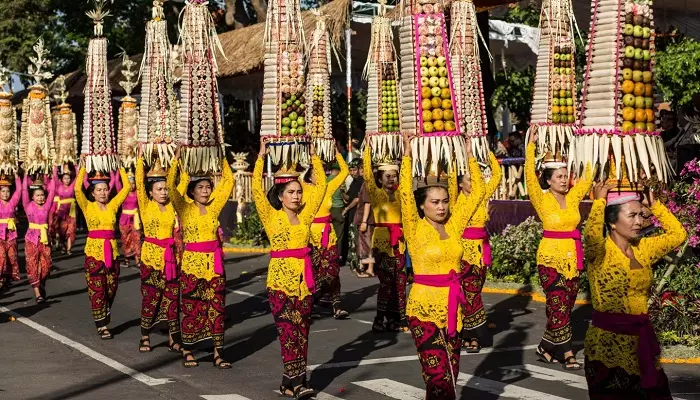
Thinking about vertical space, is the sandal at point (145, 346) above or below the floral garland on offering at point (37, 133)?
below

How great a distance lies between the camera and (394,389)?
9.58 m

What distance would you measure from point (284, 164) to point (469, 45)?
231 cm

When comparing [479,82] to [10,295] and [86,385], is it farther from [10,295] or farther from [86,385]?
[10,295]

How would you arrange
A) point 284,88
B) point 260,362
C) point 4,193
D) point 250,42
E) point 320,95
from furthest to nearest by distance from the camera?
point 250,42 → point 4,193 → point 320,95 → point 284,88 → point 260,362

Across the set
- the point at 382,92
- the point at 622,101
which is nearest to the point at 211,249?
the point at 382,92

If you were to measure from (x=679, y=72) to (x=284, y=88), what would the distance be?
363 inches

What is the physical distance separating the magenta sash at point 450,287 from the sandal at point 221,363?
139 inches

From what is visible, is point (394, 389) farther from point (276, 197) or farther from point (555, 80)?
point (555, 80)

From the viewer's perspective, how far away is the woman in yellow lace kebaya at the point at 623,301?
662 cm

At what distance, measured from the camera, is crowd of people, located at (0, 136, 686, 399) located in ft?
22.4

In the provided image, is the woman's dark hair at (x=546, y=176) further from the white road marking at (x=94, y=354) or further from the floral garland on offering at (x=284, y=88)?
the white road marking at (x=94, y=354)

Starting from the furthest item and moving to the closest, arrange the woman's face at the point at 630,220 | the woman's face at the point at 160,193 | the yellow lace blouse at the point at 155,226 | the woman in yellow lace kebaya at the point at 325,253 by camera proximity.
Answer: the woman in yellow lace kebaya at the point at 325,253 → the woman's face at the point at 160,193 → the yellow lace blouse at the point at 155,226 → the woman's face at the point at 630,220

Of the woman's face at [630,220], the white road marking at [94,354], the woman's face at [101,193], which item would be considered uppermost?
the woman's face at [630,220]

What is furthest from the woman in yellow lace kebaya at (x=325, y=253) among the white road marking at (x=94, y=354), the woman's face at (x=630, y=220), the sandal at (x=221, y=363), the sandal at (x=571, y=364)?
the woman's face at (x=630, y=220)
